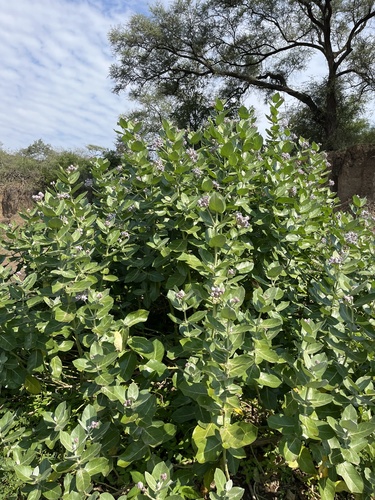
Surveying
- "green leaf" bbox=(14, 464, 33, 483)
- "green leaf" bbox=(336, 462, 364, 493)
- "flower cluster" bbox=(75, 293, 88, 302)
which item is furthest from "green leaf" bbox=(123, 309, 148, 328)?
"green leaf" bbox=(336, 462, 364, 493)

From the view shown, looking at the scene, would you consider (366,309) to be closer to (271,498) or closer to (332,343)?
(332,343)

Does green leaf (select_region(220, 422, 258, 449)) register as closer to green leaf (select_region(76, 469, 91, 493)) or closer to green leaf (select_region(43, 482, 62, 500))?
green leaf (select_region(76, 469, 91, 493))

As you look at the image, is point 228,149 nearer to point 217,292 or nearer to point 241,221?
point 241,221

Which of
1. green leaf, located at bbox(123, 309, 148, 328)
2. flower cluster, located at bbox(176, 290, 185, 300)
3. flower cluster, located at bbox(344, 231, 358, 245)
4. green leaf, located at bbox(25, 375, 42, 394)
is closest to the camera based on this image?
flower cluster, located at bbox(176, 290, 185, 300)

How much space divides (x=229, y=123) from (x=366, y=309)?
1.38 m

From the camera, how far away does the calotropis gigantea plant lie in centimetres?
129

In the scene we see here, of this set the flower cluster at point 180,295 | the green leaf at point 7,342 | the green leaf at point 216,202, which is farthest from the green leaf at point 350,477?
the green leaf at point 7,342

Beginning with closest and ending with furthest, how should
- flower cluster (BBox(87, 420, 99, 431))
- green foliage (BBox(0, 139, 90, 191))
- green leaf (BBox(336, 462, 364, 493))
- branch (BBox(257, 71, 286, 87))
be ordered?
1. green leaf (BBox(336, 462, 364, 493))
2. flower cluster (BBox(87, 420, 99, 431))
3. branch (BBox(257, 71, 286, 87))
4. green foliage (BBox(0, 139, 90, 191))

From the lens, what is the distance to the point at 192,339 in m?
1.42

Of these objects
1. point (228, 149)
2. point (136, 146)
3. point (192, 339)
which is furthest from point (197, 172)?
point (192, 339)

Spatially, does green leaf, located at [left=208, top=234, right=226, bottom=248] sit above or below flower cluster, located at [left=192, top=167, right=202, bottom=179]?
below

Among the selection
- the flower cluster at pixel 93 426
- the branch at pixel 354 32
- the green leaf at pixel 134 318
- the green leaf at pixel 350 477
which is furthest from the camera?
the branch at pixel 354 32

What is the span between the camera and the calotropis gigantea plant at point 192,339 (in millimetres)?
1289

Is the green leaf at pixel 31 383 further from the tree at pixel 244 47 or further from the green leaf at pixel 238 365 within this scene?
the tree at pixel 244 47
